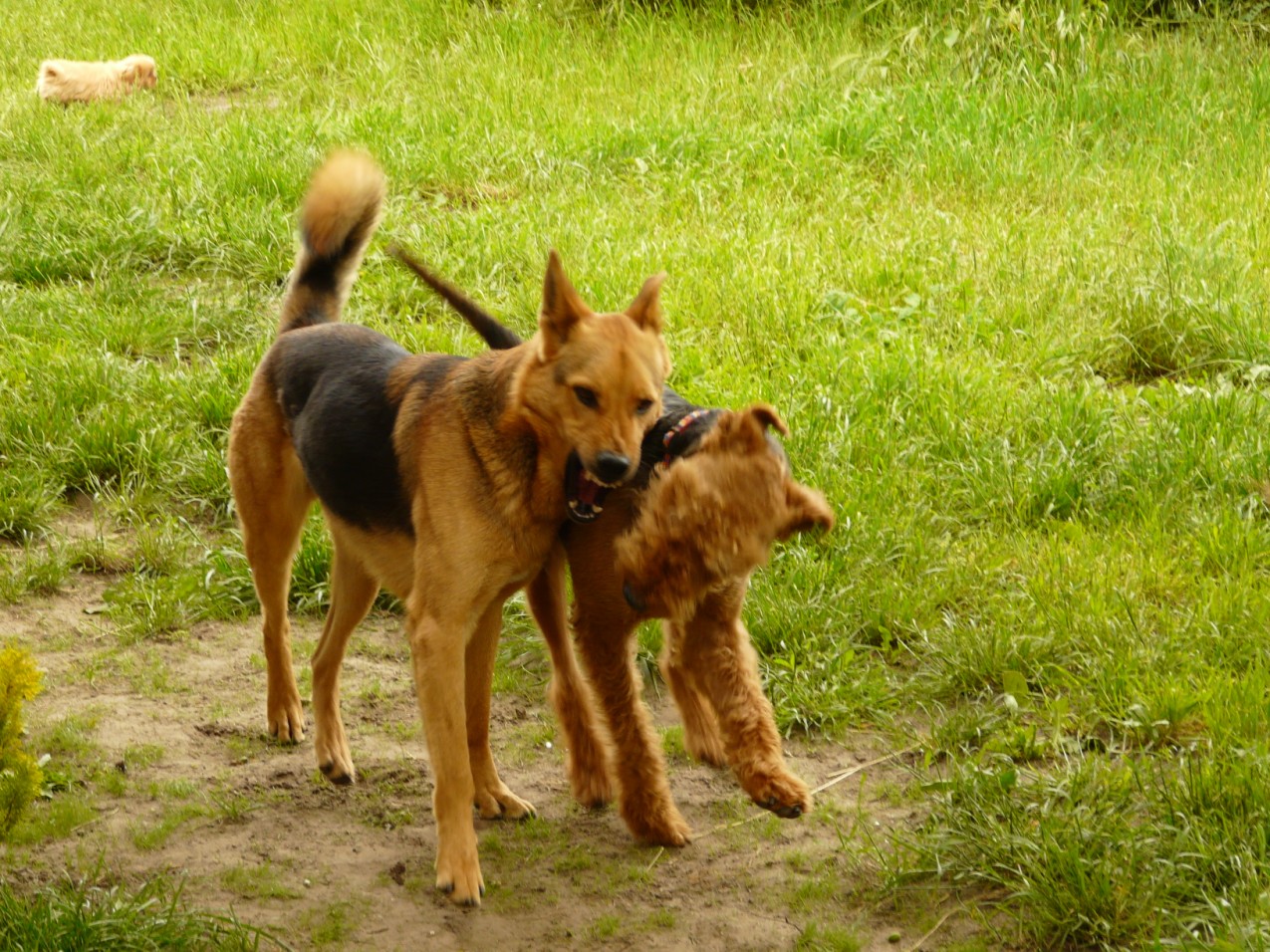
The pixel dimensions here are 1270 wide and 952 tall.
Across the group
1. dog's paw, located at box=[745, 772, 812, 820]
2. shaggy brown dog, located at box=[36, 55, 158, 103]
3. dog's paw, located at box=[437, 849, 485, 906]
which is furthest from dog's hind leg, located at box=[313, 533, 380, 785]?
shaggy brown dog, located at box=[36, 55, 158, 103]

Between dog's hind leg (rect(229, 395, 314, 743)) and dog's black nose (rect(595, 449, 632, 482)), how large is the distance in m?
1.27

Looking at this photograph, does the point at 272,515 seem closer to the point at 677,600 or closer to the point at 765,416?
the point at 677,600

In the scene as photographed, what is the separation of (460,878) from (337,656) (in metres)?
0.96

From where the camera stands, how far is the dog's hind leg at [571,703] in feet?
13.1

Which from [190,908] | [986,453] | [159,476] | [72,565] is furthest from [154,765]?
[986,453]

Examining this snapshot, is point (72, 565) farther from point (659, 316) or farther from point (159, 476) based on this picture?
point (659, 316)

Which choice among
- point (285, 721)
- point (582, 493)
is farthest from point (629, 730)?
point (285, 721)

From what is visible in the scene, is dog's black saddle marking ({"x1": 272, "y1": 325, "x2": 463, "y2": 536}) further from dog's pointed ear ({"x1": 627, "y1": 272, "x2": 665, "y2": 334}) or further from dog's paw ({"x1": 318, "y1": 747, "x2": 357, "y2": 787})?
dog's paw ({"x1": 318, "y1": 747, "x2": 357, "y2": 787})

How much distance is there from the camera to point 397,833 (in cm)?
398

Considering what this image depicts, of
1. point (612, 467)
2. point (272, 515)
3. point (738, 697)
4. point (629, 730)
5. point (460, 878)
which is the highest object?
point (612, 467)

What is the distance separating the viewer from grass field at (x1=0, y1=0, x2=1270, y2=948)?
3.96m

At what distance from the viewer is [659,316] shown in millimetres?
3900

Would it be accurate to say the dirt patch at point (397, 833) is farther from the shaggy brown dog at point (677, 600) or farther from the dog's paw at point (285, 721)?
the shaggy brown dog at point (677, 600)

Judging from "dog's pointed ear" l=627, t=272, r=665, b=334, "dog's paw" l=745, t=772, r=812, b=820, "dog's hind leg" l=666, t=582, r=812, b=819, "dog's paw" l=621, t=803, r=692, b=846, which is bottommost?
"dog's paw" l=621, t=803, r=692, b=846
